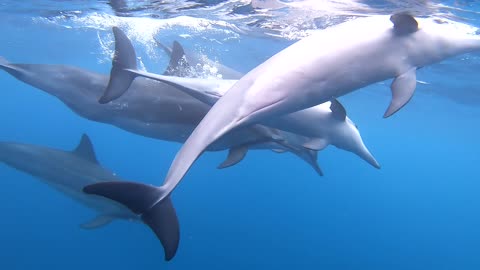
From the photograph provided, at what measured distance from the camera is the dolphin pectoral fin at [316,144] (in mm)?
7699

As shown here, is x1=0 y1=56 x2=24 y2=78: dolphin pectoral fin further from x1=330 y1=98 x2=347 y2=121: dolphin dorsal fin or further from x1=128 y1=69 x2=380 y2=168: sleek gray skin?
x1=330 y1=98 x2=347 y2=121: dolphin dorsal fin

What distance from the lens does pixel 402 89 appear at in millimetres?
4965

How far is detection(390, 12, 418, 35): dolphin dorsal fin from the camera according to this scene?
16.2ft

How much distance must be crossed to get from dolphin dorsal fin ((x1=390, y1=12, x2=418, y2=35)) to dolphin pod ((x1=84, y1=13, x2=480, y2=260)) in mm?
11

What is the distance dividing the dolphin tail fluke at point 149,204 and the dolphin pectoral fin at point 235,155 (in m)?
2.90

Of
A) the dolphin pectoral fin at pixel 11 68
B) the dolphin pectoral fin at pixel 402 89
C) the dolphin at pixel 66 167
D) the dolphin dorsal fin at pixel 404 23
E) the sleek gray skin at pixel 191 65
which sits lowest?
the dolphin at pixel 66 167

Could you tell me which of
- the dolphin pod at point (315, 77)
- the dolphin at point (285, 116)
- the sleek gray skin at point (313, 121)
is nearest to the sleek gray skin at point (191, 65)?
the dolphin at point (285, 116)

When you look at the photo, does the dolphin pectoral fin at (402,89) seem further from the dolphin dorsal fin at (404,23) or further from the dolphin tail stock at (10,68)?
the dolphin tail stock at (10,68)

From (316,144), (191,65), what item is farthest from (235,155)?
(191,65)

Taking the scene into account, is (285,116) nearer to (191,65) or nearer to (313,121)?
(313,121)

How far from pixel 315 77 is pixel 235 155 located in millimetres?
3243

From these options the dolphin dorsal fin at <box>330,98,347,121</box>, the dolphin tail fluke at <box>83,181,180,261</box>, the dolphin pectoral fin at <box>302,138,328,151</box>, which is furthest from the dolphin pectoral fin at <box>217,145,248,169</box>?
the dolphin tail fluke at <box>83,181,180,261</box>

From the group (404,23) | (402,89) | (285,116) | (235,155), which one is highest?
(404,23)

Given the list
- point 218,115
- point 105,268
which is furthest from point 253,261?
point 218,115
